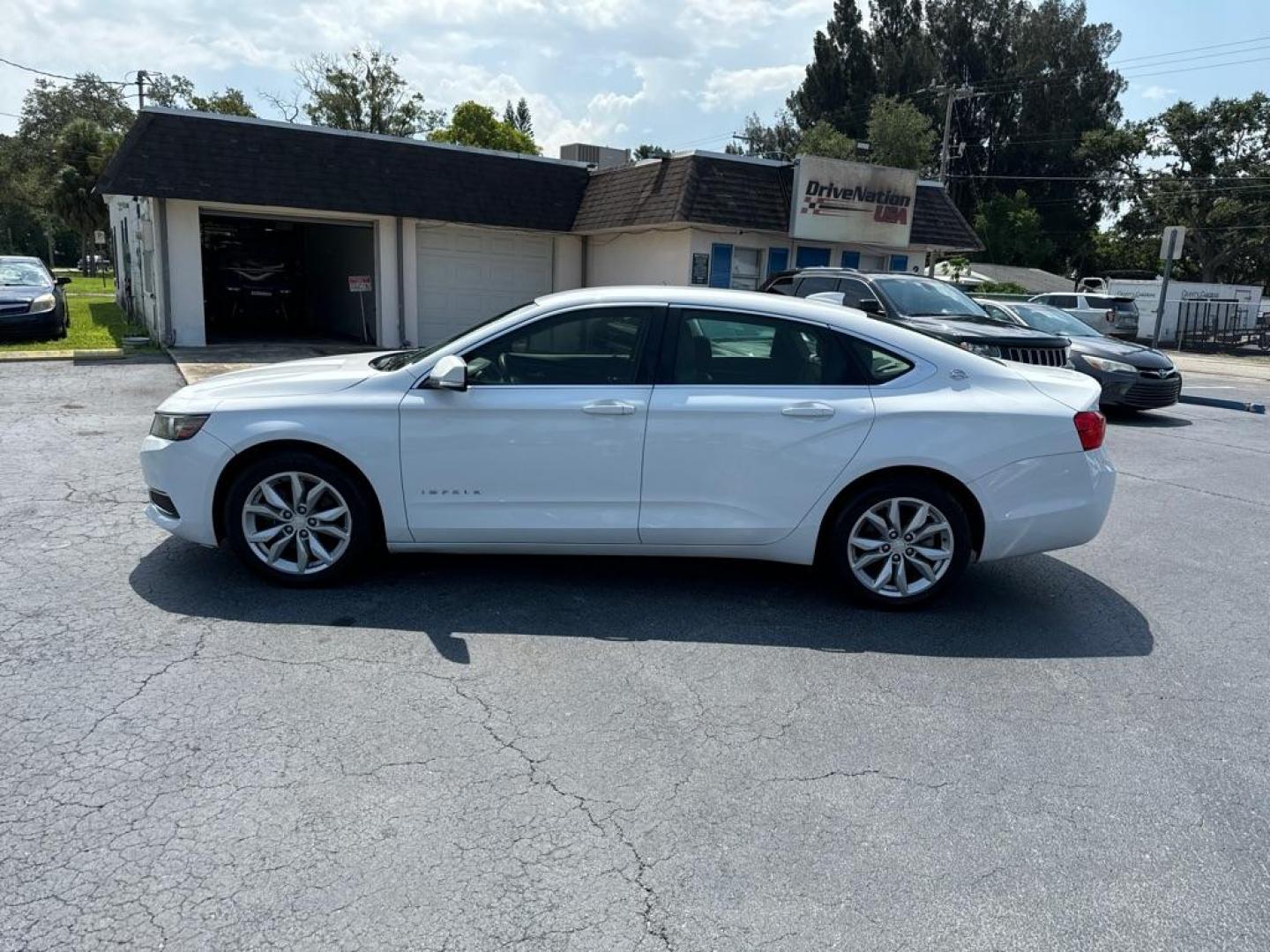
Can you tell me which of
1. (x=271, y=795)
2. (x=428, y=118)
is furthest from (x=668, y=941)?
(x=428, y=118)

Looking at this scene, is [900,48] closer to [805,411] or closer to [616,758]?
[805,411]

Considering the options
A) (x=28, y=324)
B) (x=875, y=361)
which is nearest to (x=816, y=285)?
(x=875, y=361)

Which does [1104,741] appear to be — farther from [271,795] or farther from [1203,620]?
[271,795]

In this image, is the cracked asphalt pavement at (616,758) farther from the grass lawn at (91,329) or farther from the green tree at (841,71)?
the green tree at (841,71)

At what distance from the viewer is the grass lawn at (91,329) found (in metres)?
15.7

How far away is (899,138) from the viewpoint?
45438 mm

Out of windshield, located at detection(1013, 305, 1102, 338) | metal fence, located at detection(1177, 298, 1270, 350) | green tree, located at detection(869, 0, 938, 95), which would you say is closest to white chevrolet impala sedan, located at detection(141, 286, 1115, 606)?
windshield, located at detection(1013, 305, 1102, 338)

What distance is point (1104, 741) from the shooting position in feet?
12.2

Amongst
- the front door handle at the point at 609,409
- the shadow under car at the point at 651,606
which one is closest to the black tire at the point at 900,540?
the shadow under car at the point at 651,606

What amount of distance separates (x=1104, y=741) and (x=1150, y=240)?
5608 cm

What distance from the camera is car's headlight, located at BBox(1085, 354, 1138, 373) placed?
12523 millimetres

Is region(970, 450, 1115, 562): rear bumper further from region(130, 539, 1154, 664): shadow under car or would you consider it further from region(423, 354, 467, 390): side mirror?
region(423, 354, 467, 390): side mirror

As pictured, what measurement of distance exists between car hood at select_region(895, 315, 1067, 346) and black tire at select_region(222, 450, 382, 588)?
7109 millimetres

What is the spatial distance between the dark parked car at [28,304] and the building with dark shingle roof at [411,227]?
1634 mm
